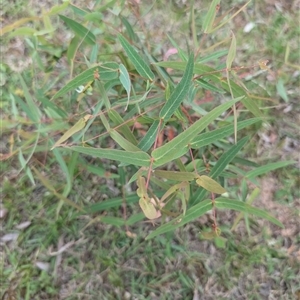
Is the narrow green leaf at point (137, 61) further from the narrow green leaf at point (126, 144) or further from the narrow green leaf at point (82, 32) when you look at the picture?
the narrow green leaf at point (82, 32)

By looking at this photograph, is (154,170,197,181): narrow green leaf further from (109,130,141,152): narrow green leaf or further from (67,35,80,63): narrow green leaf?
(67,35,80,63): narrow green leaf

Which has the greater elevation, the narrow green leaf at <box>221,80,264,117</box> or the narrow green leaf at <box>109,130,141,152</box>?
the narrow green leaf at <box>109,130,141,152</box>

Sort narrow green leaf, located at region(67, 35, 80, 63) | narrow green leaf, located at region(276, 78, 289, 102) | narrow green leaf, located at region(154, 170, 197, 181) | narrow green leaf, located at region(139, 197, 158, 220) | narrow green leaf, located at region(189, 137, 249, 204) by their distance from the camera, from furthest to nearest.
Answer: narrow green leaf, located at region(276, 78, 289, 102) → narrow green leaf, located at region(67, 35, 80, 63) → narrow green leaf, located at region(189, 137, 249, 204) → narrow green leaf, located at region(154, 170, 197, 181) → narrow green leaf, located at region(139, 197, 158, 220)

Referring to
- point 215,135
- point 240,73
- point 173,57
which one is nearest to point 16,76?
point 173,57

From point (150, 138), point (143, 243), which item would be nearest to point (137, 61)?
point (150, 138)

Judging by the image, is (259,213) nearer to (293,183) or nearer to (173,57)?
(293,183)

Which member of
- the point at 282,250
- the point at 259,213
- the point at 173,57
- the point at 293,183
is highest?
the point at 173,57

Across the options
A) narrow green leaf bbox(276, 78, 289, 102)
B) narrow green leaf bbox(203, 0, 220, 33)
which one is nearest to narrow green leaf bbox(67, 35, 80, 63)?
narrow green leaf bbox(203, 0, 220, 33)
